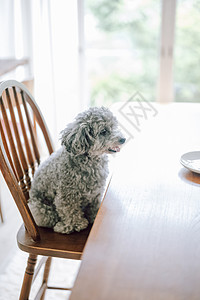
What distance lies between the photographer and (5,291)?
79.3 inches

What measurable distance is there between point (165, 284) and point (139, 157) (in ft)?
2.30

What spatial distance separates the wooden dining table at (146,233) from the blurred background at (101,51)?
6.69ft

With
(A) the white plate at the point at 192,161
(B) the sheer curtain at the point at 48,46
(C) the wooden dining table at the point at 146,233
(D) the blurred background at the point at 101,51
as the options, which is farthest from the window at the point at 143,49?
(A) the white plate at the point at 192,161

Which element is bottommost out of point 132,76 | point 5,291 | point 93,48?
point 5,291

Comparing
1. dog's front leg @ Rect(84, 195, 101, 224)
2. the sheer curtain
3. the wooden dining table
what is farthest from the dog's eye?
the sheer curtain

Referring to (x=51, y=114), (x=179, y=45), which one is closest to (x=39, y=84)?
(x=51, y=114)

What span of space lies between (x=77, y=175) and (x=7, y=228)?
1425 millimetres

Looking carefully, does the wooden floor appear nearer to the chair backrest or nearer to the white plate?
the chair backrest

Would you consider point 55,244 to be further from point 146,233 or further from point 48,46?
point 48,46

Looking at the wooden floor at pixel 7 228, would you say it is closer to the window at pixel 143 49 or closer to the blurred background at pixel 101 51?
the blurred background at pixel 101 51

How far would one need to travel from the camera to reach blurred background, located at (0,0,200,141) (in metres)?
3.22

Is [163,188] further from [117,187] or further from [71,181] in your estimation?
[71,181]

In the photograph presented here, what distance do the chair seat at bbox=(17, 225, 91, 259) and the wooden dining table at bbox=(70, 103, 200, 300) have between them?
285 millimetres

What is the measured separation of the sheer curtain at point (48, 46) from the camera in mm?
3014
